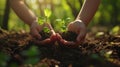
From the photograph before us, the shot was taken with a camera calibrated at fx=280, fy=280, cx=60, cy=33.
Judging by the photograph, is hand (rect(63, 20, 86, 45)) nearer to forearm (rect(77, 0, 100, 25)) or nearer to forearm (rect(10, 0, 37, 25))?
forearm (rect(77, 0, 100, 25))

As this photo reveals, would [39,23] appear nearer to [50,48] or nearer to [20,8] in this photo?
[50,48]

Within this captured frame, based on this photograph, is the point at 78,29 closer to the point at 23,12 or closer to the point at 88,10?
the point at 88,10

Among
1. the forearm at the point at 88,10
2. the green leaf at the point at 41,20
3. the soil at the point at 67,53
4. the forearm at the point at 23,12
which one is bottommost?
the soil at the point at 67,53

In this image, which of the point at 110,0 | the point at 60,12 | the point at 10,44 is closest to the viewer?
the point at 10,44

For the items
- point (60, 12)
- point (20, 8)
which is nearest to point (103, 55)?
point (20, 8)

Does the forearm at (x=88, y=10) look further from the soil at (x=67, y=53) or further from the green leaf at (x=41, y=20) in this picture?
the green leaf at (x=41, y=20)

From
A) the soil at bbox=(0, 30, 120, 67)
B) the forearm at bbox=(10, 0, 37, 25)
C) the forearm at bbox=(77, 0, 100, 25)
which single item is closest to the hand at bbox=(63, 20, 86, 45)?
the soil at bbox=(0, 30, 120, 67)

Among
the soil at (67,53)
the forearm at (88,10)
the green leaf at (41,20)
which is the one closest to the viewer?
the soil at (67,53)

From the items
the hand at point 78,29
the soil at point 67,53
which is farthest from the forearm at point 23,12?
the hand at point 78,29

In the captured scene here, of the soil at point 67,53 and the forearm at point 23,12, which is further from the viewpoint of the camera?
the forearm at point 23,12
